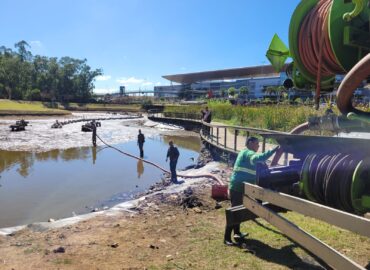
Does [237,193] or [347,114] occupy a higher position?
[347,114]

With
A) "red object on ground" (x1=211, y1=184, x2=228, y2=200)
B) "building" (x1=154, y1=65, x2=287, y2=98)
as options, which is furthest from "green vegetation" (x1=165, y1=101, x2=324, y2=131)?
"building" (x1=154, y1=65, x2=287, y2=98)

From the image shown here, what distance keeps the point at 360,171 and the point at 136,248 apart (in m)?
4.01

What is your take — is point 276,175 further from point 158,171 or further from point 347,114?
point 158,171

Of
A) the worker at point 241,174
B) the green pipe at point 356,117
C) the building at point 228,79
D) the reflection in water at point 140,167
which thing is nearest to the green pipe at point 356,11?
the green pipe at point 356,117

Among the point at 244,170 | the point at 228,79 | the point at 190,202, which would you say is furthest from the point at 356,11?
the point at 228,79

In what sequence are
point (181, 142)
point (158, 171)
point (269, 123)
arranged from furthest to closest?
point (181, 142), point (269, 123), point (158, 171)

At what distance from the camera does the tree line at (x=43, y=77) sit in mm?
97562

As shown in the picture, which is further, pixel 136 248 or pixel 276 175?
pixel 136 248

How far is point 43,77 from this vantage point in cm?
10794

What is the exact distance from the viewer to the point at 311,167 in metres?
3.83

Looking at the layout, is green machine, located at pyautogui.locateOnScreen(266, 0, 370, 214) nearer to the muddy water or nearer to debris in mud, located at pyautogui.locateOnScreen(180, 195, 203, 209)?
debris in mud, located at pyautogui.locateOnScreen(180, 195, 203, 209)

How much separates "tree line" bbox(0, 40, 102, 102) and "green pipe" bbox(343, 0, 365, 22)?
335 feet

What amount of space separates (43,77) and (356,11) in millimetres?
112732

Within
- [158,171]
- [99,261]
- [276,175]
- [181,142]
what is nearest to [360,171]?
[276,175]
